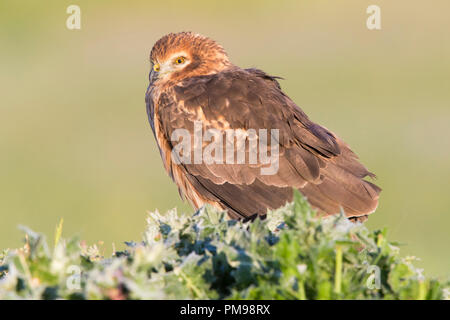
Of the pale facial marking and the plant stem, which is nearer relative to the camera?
the plant stem

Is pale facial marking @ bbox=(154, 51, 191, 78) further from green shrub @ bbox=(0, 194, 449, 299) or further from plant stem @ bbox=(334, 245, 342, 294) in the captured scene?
plant stem @ bbox=(334, 245, 342, 294)

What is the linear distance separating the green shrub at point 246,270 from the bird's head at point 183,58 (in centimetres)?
450

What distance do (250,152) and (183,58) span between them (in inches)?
64.4

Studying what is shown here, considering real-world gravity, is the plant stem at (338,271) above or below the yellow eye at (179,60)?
below

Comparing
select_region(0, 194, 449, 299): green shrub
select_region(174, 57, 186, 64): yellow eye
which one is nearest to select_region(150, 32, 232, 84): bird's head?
select_region(174, 57, 186, 64): yellow eye

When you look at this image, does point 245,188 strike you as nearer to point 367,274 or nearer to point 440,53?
point 367,274

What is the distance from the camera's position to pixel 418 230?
1476cm

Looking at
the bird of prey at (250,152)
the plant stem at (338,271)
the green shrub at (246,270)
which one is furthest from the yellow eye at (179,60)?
the plant stem at (338,271)

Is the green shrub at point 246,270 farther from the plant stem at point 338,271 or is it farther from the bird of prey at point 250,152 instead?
the bird of prey at point 250,152

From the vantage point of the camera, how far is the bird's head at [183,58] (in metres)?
8.23

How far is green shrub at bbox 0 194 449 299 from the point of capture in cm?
326

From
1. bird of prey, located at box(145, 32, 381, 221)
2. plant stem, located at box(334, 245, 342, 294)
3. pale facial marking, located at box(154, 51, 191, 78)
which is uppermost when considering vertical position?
pale facial marking, located at box(154, 51, 191, 78)

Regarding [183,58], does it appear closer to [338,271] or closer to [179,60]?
[179,60]

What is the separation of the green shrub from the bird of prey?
3129mm
